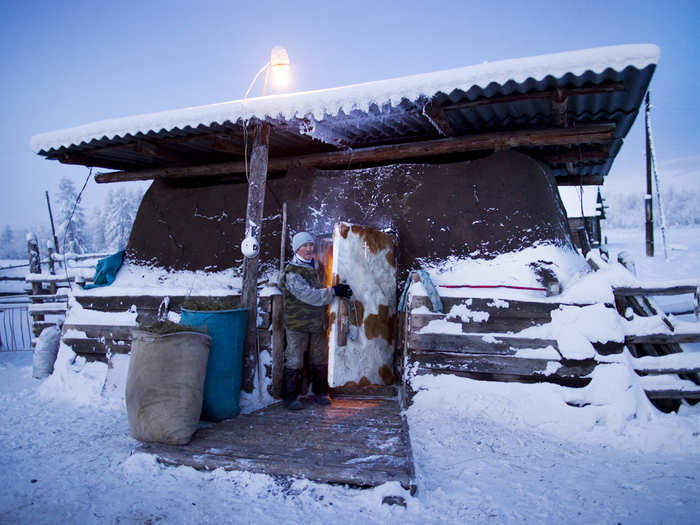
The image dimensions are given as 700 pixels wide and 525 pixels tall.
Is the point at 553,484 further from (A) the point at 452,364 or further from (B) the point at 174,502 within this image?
(B) the point at 174,502

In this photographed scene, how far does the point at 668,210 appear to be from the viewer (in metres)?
72.5

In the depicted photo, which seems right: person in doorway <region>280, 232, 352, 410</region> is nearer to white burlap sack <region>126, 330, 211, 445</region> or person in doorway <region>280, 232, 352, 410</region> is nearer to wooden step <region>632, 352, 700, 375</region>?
white burlap sack <region>126, 330, 211, 445</region>

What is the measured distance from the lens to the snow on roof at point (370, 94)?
3.70m

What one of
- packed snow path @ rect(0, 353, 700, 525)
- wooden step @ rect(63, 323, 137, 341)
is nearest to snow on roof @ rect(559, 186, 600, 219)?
packed snow path @ rect(0, 353, 700, 525)

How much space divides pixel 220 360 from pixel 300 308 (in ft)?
3.15

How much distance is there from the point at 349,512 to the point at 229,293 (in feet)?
10.1

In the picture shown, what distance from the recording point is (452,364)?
4.50 meters

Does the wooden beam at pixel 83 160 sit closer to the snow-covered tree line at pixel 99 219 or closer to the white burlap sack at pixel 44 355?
A: the white burlap sack at pixel 44 355

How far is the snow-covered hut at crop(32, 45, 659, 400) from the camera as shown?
14.1 ft

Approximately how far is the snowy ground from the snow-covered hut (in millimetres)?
707

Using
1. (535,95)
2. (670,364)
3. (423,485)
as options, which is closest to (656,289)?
(670,364)

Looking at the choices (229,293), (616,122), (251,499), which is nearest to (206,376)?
(229,293)

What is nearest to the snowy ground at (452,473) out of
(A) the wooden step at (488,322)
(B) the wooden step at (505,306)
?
(A) the wooden step at (488,322)

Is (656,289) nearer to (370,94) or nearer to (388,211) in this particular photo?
(388,211)
